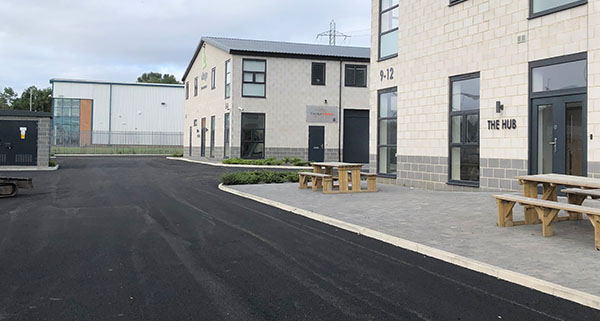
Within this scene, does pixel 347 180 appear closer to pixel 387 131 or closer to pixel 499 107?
pixel 387 131

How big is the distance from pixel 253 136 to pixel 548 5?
20.6 metres

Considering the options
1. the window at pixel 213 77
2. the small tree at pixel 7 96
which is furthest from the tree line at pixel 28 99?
the window at pixel 213 77

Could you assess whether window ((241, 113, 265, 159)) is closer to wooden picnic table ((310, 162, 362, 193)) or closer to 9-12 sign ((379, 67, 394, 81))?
9-12 sign ((379, 67, 394, 81))

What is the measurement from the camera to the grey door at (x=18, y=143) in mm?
21031

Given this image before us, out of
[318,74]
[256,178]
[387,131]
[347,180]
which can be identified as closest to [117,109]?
[318,74]

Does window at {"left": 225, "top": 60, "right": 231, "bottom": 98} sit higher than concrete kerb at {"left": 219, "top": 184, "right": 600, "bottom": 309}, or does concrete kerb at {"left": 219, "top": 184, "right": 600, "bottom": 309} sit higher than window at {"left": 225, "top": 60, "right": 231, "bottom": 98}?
window at {"left": 225, "top": 60, "right": 231, "bottom": 98}

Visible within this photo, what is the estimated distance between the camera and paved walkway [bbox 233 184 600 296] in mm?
5184

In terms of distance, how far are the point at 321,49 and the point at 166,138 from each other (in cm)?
2856

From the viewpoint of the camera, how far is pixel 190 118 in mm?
40188

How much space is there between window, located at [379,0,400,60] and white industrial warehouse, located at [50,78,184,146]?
43.3 m

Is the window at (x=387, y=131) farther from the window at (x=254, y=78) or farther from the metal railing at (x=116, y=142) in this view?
the metal railing at (x=116, y=142)

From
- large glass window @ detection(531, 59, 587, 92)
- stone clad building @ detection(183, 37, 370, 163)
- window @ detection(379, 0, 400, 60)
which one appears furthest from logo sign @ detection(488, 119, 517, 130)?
stone clad building @ detection(183, 37, 370, 163)

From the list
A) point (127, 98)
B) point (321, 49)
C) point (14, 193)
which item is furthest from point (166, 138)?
point (14, 193)

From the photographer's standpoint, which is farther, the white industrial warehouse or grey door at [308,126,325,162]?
the white industrial warehouse
